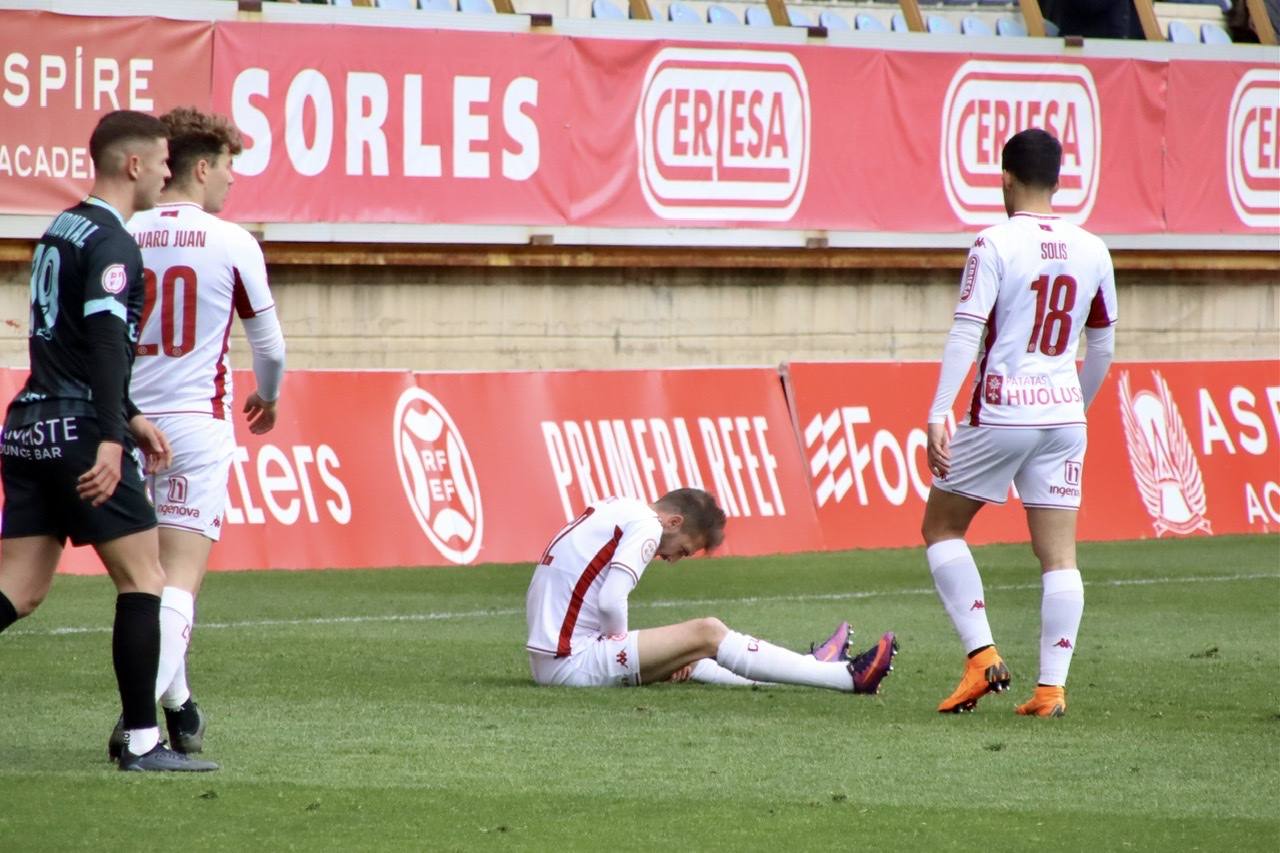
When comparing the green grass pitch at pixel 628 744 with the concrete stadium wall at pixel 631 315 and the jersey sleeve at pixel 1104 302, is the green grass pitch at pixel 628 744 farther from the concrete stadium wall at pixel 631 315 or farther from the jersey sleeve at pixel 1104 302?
the concrete stadium wall at pixel 631 315

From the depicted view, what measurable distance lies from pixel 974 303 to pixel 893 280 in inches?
489

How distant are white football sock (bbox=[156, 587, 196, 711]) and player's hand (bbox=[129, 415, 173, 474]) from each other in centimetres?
51

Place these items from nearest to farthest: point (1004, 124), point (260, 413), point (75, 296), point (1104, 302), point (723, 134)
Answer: point (75, 296), point (260, 413), point (1104, 302), point (723, 134), point (1004, 124)

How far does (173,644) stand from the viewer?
704cm

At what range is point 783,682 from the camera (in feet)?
29.3

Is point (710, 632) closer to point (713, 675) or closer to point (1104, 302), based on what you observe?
point (713, 675)

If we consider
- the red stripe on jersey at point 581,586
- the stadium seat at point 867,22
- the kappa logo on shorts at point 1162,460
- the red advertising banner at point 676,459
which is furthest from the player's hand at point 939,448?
the stadium seat at point 867,22

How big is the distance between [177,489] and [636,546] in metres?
2.19

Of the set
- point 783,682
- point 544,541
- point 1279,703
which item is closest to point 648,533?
point 783,682

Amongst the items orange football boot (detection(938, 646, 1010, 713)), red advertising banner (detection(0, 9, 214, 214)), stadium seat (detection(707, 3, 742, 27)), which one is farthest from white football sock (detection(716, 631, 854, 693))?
stadium seat (detection(707, 3, 742, 27))

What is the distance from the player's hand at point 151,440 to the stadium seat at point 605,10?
13.3 m

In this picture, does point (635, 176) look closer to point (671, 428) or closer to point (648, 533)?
point (671, 428)

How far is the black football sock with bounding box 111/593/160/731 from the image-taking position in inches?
255

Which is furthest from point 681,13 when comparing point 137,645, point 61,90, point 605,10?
point 137,645
